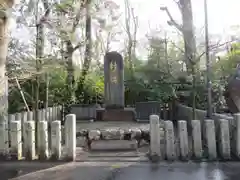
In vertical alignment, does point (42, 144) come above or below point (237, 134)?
below

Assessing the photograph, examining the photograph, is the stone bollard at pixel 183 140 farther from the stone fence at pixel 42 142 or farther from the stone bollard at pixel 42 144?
the stone bollard at pixel 42 144

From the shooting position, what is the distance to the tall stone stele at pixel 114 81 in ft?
46.0

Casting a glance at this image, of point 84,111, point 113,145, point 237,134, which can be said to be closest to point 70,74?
point 84,111

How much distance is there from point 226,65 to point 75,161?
1224 centimetres

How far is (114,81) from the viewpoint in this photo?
46.3ft

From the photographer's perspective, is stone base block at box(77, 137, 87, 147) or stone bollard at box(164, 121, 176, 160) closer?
stone bollard at box(164, 121, 176, 160)

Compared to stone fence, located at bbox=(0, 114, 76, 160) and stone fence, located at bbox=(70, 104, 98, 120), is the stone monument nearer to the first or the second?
stone fence, located at bbox=(70, 104, 98, 120)

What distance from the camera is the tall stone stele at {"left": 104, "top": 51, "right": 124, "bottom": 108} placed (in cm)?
1403

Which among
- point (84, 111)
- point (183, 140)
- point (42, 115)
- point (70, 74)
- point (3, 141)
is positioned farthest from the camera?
point (70, 74)

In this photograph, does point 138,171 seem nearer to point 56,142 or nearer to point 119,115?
point 56,142

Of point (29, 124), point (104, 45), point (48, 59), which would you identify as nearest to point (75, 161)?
point (29, 124)

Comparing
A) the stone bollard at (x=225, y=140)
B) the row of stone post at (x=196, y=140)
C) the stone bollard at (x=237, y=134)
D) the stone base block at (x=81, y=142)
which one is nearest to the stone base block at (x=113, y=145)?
the stone base block at (x=81, y=142)

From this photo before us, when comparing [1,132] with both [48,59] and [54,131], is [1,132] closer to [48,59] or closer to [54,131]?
[54,131]

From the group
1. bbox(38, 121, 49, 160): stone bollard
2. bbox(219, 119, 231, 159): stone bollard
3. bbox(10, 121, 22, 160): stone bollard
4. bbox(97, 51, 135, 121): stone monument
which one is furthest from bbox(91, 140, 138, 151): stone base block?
bbox(97, 51, 135, 121): stone monument
